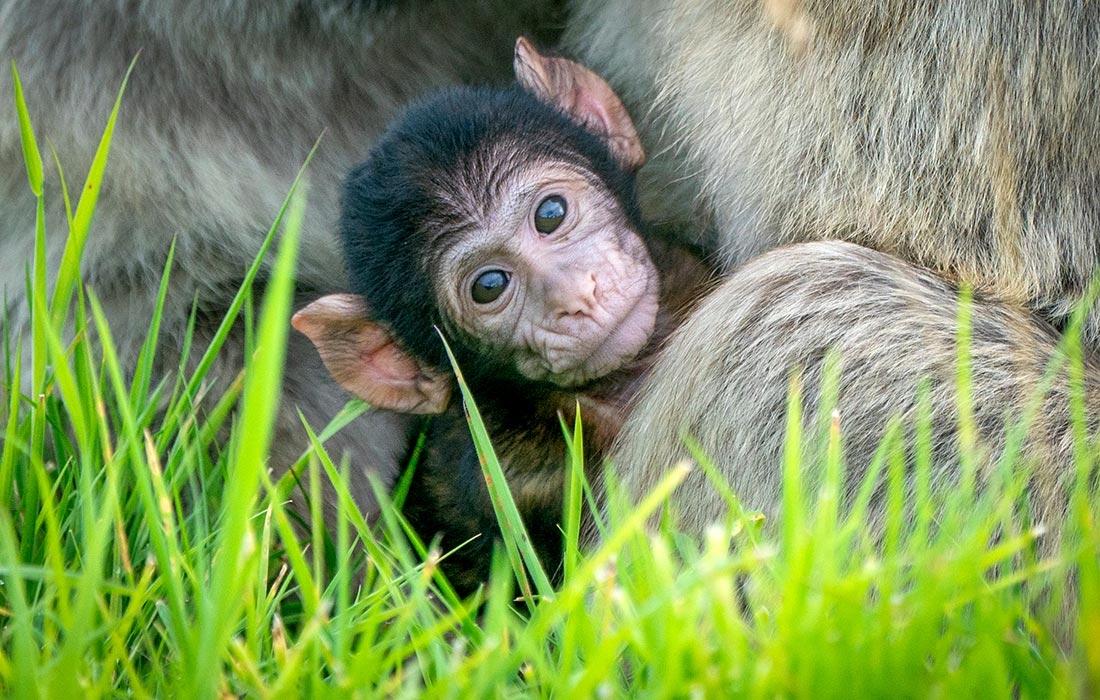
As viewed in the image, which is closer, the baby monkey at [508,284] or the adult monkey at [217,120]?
the baby monkey at [508,284]

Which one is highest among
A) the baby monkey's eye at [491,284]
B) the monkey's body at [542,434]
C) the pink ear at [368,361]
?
the baby monkey's eye at [491,284]

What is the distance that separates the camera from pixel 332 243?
2.29 metres

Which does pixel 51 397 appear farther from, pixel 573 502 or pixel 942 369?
pixel 942 369

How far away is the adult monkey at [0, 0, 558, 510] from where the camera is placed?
206cm

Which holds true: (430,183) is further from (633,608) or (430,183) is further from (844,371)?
(633,608)

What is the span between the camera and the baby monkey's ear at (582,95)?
206 cm

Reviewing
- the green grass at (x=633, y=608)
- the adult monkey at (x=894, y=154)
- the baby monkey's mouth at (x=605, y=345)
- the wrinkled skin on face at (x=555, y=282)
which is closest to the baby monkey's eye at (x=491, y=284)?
the wrinkled skin on face at (x=555, y=282)

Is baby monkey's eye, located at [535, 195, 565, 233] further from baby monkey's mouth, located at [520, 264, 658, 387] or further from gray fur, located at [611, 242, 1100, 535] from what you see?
gray fur, located at [611, 242, 1100, 535]

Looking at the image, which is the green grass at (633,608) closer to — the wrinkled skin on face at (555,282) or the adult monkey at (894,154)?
the adult monkey at (894,154)

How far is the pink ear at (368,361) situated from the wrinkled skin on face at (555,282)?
0.11 metres

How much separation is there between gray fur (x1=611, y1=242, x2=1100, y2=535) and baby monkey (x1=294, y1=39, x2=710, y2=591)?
21 cm

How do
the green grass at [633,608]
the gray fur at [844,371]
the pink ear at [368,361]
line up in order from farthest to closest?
the pink ear at [368,361], the gray fur at [844,371], the green grass at [633,608]

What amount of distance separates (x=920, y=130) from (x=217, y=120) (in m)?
1.19

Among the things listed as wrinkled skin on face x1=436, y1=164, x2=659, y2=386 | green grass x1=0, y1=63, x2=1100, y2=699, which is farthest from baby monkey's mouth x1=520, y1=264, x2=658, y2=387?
green grass x1=0, y1=63, x2=1100, y2=699
